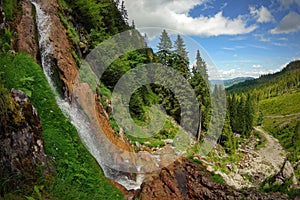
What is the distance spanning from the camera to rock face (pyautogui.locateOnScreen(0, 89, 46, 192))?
562 cm

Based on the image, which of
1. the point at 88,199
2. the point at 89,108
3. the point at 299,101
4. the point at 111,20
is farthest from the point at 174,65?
the point at 299,101

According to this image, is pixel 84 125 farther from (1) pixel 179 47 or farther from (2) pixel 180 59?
(1) pixel 179 47

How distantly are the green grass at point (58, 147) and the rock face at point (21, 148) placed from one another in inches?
20.3

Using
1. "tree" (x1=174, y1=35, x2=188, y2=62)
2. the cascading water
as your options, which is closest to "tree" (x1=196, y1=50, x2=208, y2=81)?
"tree" (x1=174, y1=35, x2=188, y2=62)

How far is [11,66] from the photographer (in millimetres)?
8641

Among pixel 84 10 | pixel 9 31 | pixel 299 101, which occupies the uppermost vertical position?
pixel 84 10

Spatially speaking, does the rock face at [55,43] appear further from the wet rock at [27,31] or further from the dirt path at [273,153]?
the dirt path at [273,153]

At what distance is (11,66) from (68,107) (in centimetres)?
410

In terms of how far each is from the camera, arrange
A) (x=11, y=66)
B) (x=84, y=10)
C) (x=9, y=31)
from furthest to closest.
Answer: (x=84, y=10), (x=9, y=31), (x=11, y=66)

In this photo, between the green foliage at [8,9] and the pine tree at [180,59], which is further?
the pine tree at [180,59]

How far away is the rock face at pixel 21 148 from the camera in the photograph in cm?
562

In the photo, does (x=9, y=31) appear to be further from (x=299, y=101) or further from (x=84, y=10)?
(x=299, y=101)

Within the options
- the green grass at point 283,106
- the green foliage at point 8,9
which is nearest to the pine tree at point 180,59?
the green foliage at point 8,9

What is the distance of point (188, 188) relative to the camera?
1319 centimetres
